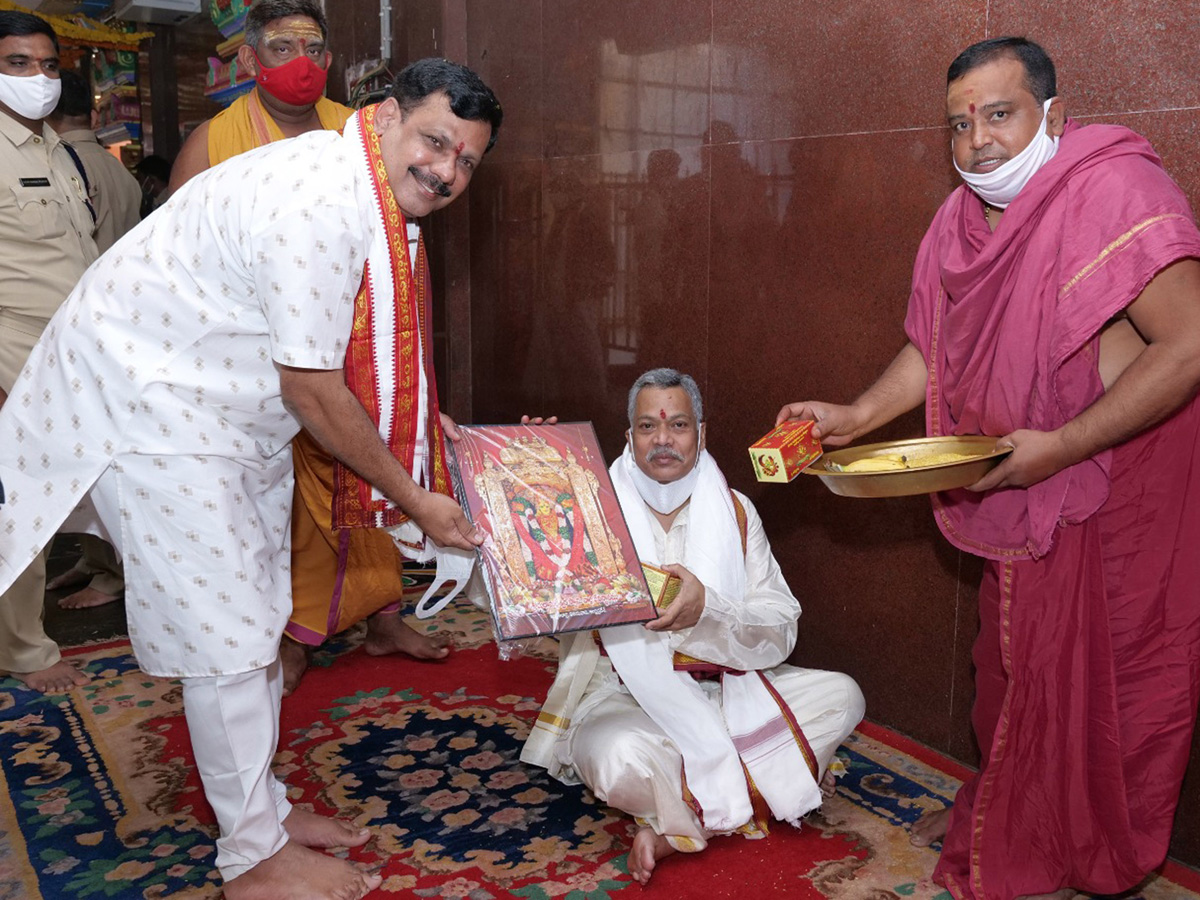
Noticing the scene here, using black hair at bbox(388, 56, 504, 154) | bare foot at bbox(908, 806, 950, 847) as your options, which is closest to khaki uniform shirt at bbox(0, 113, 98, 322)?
black hair at bbox(388, 56, 504, 154)

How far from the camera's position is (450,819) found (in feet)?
9.54

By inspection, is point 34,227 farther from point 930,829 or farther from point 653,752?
point 930,829

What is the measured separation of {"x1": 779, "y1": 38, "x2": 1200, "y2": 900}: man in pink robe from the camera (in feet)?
7.09

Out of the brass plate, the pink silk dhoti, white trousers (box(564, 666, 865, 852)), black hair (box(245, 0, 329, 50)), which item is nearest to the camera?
the brass plate

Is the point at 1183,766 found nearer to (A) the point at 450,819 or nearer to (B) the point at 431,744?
(A) the point at 450,819

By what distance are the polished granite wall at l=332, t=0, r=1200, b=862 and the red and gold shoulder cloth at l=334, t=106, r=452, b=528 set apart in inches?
58.4

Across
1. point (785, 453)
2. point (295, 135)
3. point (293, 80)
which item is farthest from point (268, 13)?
point (785, 453)

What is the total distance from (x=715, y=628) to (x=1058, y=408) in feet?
3.32

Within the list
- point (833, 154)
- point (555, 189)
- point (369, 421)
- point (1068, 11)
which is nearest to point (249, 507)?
point (369, 421)

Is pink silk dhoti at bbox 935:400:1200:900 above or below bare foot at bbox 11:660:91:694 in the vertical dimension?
above

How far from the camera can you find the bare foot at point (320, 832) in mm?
2729

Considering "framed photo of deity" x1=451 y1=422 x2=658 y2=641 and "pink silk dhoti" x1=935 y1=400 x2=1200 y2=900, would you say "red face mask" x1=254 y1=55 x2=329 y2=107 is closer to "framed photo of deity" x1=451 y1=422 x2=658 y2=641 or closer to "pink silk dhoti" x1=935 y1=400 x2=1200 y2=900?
"framed photo of deity" x1=451 y1=422 x2=658 y2=641

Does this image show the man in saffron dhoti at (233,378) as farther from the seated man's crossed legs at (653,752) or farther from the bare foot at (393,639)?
the bare foot at (393,639)

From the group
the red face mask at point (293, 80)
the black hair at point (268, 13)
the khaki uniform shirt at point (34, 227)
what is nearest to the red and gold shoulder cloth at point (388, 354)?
the red face mask at point (293, 80)
